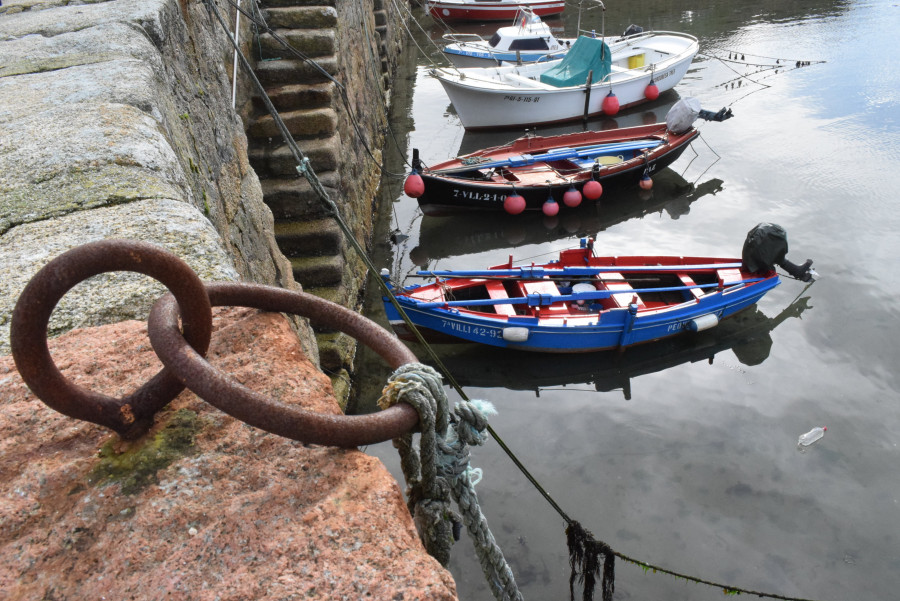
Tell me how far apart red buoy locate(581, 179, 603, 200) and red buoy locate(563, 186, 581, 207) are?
0.61 ft

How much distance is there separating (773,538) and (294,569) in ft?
20.2

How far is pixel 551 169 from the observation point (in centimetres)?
1255

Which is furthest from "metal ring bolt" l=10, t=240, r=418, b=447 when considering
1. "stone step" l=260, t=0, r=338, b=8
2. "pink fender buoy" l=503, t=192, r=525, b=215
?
"pink fender buoy" l=503, t=192, r=525, b=215

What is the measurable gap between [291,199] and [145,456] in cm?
620

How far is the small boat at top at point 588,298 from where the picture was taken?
789 cm

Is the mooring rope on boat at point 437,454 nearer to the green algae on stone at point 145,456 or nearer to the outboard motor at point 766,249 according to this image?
the green algae on stone at point 145,456

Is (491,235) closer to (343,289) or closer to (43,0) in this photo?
(343,289)

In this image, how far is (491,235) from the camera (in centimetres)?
1185

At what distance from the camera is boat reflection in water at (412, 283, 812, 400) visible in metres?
8.16

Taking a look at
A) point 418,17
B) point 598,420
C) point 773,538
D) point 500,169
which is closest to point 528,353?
point 598,420

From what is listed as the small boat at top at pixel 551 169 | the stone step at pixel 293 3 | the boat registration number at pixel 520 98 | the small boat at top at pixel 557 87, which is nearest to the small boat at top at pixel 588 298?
the small boat at top at pixel 551 169

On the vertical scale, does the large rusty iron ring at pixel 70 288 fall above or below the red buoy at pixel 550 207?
above

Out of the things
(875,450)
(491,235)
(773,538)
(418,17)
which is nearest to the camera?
(773,538)

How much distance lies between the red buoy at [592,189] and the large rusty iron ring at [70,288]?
11143 millimetres
